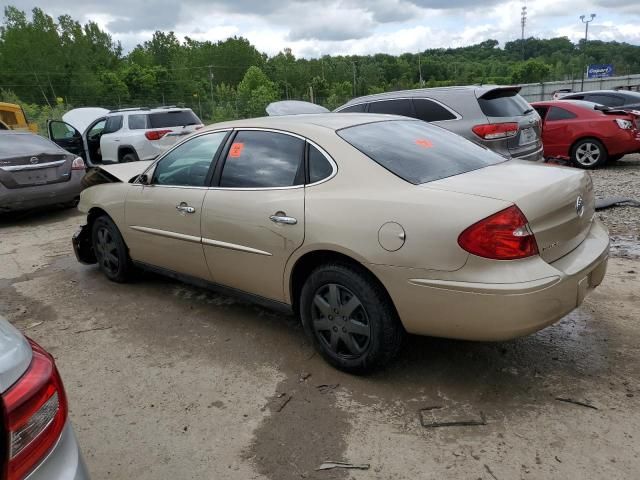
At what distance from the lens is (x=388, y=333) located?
2.99 metres

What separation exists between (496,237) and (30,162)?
7.50 meters

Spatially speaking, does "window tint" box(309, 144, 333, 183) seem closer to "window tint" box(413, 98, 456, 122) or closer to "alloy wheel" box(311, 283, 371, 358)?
"alloy wheel" box(311, 283, 371, 358)

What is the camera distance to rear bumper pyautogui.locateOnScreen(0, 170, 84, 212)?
772 centimetres

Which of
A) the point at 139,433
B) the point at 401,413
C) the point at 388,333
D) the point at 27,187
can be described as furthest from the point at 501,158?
the point at 27,187

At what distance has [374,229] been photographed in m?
2.89

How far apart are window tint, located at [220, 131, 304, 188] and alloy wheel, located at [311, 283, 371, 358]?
0.76m

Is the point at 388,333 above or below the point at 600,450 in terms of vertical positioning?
above

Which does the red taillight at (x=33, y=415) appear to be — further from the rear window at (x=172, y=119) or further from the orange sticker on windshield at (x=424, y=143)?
the rear window at (x=172, y=119)

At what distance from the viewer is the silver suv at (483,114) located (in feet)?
23.3

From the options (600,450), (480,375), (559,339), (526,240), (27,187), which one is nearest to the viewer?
(600,450)

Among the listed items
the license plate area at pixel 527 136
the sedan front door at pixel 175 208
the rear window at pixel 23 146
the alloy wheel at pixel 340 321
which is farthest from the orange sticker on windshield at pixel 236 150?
the rear window at pixel 23 146

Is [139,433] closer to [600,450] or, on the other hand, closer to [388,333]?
[388,333]

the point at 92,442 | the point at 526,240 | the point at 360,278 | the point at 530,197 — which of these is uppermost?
the point at 530,197

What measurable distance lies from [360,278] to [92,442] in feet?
5.42
